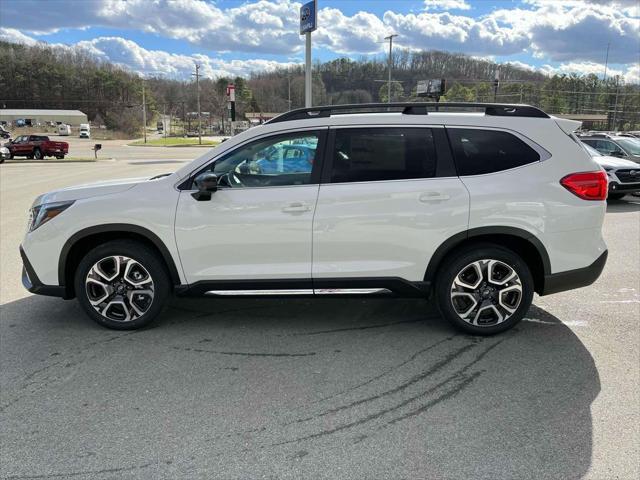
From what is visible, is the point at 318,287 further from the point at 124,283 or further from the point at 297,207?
the point at 124,283

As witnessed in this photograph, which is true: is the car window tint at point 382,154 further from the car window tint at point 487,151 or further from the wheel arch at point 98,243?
the wheel arch at point 98,243

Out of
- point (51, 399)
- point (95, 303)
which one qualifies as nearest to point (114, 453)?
point (51, 399)

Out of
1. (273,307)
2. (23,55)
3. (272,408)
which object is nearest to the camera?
(272,408)

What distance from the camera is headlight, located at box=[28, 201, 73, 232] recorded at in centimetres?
433

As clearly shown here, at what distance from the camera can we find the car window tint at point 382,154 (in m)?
4.17

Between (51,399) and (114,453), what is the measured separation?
2.87 ft

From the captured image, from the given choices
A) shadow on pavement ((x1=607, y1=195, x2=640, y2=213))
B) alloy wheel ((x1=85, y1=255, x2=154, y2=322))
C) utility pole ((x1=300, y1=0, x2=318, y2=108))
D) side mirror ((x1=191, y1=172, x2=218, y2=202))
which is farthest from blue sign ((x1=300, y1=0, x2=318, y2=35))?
alloy wheel ((x1=85, y1=255, x2=154, y2=322))

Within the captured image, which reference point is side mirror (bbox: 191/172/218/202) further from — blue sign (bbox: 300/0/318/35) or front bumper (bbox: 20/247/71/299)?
blue sign (bbox: 300/0/318/35)

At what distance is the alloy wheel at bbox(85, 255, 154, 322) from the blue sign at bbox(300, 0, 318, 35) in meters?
12.3

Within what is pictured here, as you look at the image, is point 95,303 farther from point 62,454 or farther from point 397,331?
point 397,331

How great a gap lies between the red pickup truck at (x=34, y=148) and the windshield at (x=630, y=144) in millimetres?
33507

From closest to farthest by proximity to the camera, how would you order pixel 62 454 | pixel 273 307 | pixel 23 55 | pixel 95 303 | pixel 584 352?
1. pixel 62 454
2. pixel 584 352
3. pixel 95 303
4. pixel 273 307
5. pixel 23 55

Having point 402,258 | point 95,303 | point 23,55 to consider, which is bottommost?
point 95,303

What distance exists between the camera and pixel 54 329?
456 centimetres
